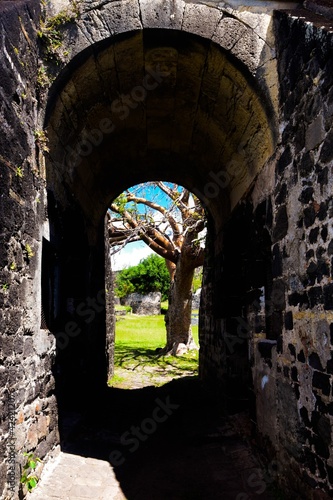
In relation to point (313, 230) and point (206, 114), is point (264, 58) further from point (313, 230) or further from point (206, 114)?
point (313, 230)

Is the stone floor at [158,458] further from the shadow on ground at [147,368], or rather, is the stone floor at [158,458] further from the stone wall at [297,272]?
the shadow on ground at [147,368]

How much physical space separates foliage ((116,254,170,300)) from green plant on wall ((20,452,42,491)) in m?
27.9

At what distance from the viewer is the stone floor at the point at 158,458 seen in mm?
3596

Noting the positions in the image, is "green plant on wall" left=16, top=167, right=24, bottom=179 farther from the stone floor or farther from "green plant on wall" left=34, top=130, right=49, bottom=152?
the stone floor

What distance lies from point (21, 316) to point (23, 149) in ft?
4.34

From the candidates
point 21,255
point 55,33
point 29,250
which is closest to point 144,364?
point 29,250

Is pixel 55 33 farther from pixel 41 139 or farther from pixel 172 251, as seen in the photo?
pixel 172 251

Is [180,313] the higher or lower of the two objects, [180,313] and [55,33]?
the lower

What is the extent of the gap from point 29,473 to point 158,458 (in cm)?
153

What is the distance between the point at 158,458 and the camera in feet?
14.4

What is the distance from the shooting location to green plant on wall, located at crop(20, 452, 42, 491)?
3.17 meters

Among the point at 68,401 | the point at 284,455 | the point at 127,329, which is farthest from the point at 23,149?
the point at 127,329

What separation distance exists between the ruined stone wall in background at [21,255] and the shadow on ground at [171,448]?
2.97 ft

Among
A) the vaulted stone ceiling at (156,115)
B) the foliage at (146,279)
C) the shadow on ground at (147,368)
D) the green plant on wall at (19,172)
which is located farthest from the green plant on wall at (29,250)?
the foliage at (146,279)
